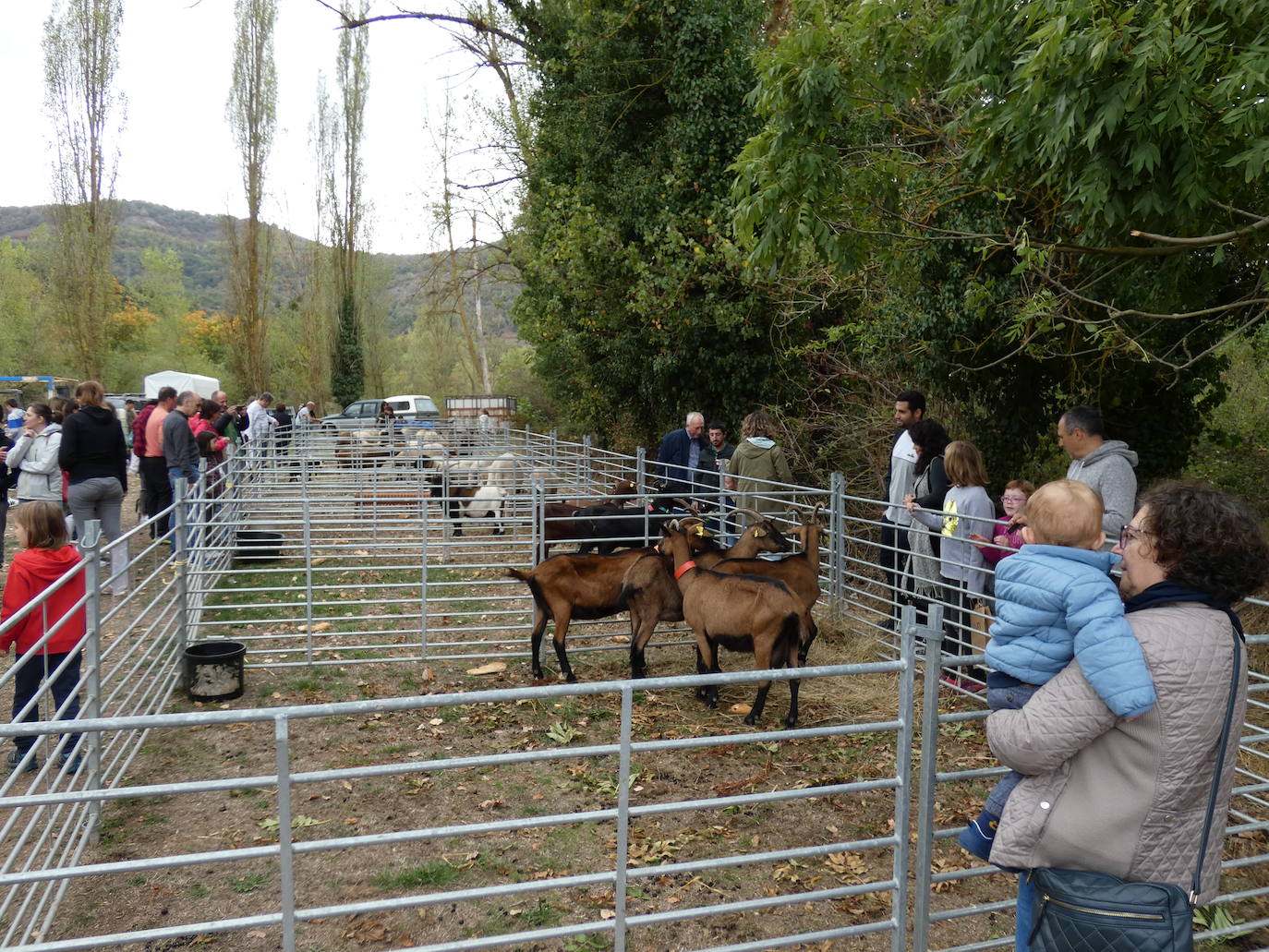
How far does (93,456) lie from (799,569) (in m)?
6.76

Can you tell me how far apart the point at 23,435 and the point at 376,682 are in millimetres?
5797

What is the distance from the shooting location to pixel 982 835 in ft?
8.89

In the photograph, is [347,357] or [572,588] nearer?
[572,588]

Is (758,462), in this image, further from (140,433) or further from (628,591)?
(140,433)

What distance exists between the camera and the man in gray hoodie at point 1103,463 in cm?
538

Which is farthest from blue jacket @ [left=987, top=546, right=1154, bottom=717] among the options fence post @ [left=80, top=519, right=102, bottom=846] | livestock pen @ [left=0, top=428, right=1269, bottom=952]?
fence post @ [left=80, top=519, right=102, bottom=846]

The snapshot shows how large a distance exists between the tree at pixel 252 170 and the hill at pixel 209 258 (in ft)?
3.57

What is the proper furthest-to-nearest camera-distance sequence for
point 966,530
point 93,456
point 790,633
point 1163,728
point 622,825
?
point 93,456 < point 966,530 < point 790,633 < point 622,825 < point 1163,728

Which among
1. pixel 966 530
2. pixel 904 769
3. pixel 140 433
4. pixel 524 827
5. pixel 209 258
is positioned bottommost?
pixel 524 827

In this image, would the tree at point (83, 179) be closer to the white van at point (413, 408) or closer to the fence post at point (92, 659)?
the white van at point (413, 408)

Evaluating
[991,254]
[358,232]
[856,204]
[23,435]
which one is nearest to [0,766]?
[23,435]

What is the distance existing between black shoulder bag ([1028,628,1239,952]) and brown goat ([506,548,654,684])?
4972mm

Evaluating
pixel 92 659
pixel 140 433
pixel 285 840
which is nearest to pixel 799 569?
pixel 92 659

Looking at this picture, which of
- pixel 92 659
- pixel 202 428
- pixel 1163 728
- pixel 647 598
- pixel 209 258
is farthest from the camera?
pixel 209 258
